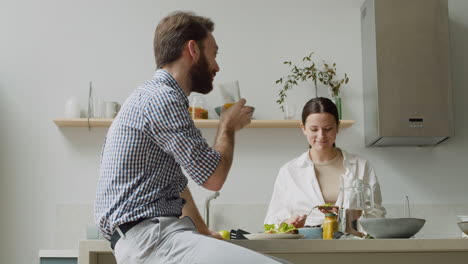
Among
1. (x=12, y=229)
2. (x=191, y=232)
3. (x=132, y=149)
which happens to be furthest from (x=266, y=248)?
(x=12, y=229)

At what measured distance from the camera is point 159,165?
6.30 feet

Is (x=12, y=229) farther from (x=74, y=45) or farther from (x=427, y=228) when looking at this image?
(x=427, y=228)

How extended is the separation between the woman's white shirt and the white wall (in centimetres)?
66

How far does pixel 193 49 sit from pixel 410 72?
2580mm

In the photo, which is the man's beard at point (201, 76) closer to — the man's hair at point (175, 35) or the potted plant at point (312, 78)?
the man's hair at point (175, 35)

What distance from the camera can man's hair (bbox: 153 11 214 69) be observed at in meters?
2.19

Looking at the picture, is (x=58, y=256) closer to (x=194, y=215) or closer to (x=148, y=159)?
(x=194, y=215)

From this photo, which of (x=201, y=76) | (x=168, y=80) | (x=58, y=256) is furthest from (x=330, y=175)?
(x=168, y=80)

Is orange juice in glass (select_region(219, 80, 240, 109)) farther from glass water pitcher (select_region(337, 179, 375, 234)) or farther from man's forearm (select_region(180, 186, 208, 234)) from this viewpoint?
glass water pitcher (select_region(337, 179, 375, 234))

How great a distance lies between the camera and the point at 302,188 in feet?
12.8

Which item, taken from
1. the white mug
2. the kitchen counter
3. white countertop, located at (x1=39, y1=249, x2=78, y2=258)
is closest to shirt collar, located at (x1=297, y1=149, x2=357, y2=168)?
the white mug

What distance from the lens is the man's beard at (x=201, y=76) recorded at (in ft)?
7.17

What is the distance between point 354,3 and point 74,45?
6.38ft

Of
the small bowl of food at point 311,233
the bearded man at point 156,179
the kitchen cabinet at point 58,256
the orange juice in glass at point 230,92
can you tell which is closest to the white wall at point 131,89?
the kitchen cabinet at point 58,256
